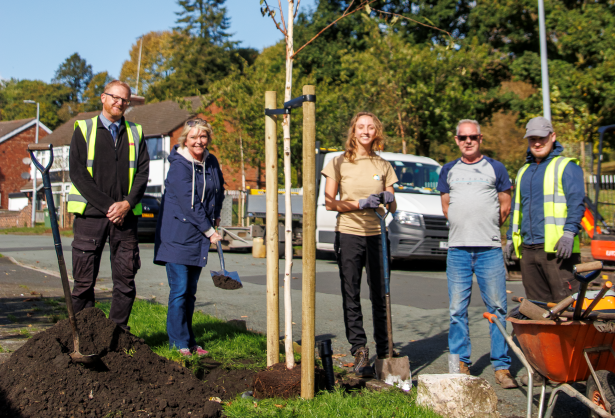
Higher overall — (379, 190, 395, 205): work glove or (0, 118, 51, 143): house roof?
(0, 118, 51, 143): house roof


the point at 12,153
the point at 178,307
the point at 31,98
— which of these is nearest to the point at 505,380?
the point at 178,307

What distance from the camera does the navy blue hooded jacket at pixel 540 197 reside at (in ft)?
14.9

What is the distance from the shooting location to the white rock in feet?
11.4

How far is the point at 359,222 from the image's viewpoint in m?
4.62

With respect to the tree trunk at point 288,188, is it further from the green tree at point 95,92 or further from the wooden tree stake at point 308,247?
the green tree at point 95,92

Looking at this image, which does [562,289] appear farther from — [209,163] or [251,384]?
[209,163]

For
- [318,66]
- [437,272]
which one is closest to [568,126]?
[437,272]

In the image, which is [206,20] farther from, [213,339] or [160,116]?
[213,339]

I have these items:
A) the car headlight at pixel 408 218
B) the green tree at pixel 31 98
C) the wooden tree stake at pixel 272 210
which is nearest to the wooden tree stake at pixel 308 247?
the wooden tree stake at pixel 272 210

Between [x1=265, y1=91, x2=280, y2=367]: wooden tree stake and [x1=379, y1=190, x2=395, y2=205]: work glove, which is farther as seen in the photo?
[x1=379, y1=190, x2=395, y2=205]: work glove

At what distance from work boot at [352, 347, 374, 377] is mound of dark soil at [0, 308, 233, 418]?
1058mm

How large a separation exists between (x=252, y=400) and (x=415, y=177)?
9.24 meters

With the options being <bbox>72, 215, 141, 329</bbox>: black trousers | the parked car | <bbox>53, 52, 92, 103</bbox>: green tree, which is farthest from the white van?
<bbox>53, 52, 92, 103</bbox>: green tree

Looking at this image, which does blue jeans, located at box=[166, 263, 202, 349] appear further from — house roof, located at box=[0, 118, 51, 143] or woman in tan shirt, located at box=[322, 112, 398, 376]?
house roof, located at box=[0, 118, 51, 143]
